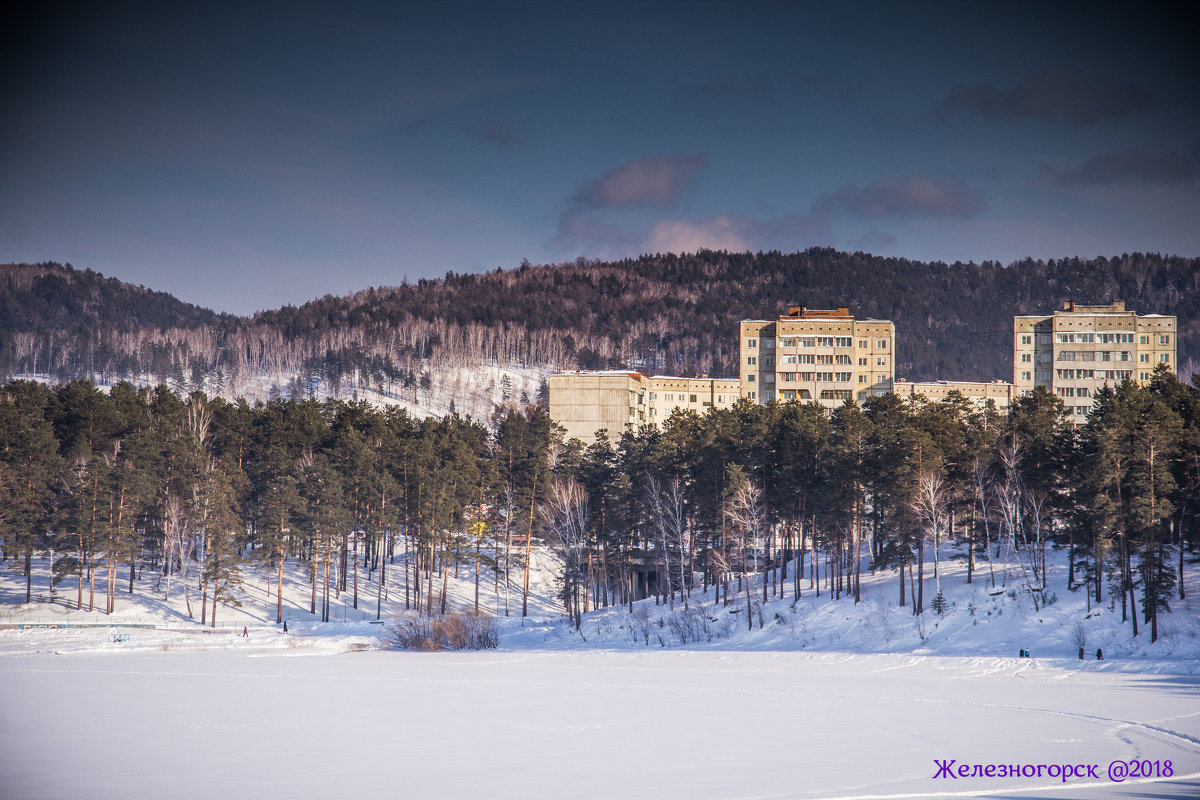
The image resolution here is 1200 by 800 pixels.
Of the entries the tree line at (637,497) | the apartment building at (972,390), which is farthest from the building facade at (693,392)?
the tree line at (637,497)

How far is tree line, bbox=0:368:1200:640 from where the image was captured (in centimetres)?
5566

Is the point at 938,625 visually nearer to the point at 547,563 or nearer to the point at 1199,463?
the point at 1199,463

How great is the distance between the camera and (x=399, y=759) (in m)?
23.7

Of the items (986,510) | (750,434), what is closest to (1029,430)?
(986,510)

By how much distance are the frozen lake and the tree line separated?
42.7 feet

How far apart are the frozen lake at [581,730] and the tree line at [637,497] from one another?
1302 centimetres

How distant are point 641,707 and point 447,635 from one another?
3141cm

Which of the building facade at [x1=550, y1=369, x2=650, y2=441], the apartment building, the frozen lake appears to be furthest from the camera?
the apartment building

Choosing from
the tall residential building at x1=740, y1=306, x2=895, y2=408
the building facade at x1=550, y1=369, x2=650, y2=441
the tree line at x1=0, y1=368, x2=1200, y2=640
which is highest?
the tall residential building at x1=740, y1=306, x2=895, y2=408

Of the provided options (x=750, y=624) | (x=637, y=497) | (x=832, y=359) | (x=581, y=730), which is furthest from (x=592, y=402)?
(x=581, y=730)

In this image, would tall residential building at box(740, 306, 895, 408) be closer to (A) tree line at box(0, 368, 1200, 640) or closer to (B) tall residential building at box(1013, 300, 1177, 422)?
(B) tall residential building at box(1013, 300, 1177, 422)

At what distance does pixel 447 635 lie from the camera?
206 ft

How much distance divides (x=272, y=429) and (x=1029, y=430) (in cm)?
5950

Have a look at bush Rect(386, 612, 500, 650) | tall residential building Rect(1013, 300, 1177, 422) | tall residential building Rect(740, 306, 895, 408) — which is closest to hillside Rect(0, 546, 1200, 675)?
bush Rect(386, 612, 500, 650)
